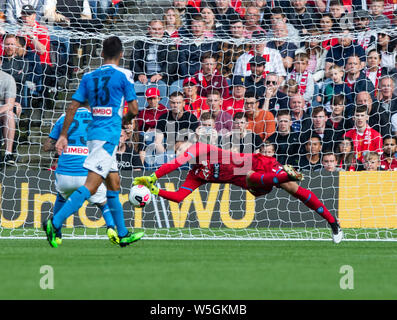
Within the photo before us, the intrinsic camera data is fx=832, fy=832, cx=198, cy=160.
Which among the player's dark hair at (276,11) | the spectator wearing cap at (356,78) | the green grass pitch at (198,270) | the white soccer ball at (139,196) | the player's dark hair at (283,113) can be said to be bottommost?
the green grass pitch at (198,270)

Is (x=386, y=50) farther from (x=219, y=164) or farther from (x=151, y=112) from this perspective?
(x=219, y=164)

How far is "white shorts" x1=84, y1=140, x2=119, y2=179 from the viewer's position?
7816 millimetres

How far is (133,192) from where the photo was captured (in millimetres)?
8992

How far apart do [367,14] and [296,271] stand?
8.44 m

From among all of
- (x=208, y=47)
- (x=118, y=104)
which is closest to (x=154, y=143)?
(x=208, y=47)

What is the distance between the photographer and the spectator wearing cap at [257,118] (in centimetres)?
1295

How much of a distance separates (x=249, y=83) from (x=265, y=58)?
1.60ft

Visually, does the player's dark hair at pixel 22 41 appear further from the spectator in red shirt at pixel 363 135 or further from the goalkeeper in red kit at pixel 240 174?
the spectator in red shirt at pixel 363 135

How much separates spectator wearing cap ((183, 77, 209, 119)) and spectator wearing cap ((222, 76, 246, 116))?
0.34 metres

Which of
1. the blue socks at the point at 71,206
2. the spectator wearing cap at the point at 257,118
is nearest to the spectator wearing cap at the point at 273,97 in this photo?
the spectator wearing cap at the point at 257,118

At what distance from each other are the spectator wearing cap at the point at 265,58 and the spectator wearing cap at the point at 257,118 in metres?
0.51

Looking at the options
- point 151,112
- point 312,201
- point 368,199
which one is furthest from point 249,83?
point 312,201

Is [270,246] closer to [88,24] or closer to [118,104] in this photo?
[118,104]

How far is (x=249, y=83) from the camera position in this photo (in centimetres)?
1344
